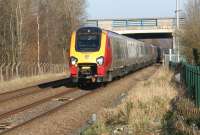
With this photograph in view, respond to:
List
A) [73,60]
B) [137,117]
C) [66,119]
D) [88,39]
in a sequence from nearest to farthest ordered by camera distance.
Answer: [137,117] < [66,119] < [73,60] < [88,39]

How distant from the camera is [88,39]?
27.8 meters

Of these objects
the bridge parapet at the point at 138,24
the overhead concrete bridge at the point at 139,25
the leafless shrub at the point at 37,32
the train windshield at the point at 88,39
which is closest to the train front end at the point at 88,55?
the train windshield at the point at 88,39

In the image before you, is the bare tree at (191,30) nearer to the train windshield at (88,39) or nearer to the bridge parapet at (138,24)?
the train windshield at (88,39)

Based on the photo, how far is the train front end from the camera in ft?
88.4

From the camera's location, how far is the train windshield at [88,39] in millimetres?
27547

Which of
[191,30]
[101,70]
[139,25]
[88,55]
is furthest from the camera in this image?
[139,25]

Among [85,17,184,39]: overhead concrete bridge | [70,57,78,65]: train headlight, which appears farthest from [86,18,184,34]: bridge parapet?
[70,57,78,65]: train headlight

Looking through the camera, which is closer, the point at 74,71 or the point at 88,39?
the point at 74,71

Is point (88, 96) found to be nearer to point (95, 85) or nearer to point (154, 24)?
point (95, 85)

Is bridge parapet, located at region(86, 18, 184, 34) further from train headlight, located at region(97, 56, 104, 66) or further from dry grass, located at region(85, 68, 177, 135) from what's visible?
dry grass, located at region(85, 68, 177, 135)

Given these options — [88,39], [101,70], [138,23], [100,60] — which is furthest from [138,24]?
[101,70]

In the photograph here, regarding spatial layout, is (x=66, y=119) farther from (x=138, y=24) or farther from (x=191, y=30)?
(x=138, y=24)

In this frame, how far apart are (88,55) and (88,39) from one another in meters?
1.07

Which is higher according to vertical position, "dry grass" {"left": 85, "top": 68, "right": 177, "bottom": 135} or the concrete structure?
the concrete structure
